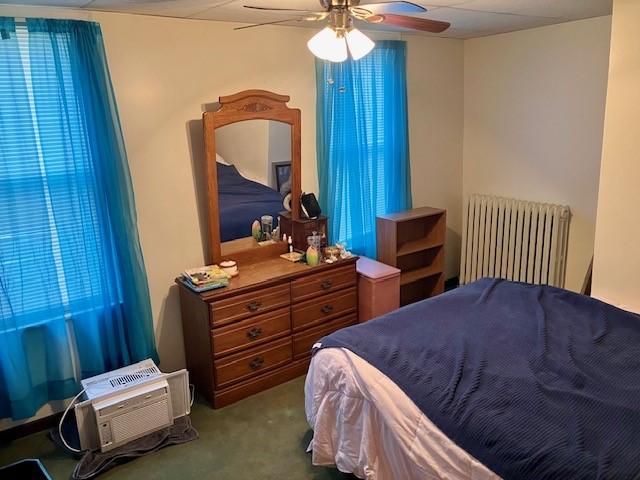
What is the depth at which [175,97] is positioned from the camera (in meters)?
3.03

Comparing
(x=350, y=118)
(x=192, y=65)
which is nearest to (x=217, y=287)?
(x=192, y=65)

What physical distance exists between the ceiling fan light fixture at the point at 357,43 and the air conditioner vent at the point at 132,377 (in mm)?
1958

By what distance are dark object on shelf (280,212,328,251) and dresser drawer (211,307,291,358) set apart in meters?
0.54

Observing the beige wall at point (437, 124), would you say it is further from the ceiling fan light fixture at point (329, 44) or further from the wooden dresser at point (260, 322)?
the ceiling fan light fixture at point (329, 44)

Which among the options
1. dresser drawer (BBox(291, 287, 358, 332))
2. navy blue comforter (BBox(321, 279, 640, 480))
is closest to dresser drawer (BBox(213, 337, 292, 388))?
dresser drawer (BBox(291, 287, 358, 332))

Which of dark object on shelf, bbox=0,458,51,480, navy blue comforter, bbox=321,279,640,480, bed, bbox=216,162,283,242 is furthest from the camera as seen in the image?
bed, bbox=216,162,283,242

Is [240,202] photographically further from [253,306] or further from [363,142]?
[363,142]

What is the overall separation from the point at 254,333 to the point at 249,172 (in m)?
1.02

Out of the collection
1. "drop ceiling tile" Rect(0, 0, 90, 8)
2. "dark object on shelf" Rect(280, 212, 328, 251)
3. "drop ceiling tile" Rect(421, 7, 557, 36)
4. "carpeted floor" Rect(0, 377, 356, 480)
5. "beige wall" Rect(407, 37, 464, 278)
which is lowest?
"carpeted floor" Rect(0, 377, 356, 480)

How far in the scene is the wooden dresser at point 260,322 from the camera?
2971 mm

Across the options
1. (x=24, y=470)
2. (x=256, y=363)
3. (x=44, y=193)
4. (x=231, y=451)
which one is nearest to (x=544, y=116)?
(x=256, y=363)

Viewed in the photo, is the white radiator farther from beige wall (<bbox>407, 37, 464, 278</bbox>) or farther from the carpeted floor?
the carpeted floor

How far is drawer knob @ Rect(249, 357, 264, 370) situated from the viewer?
3121 millimetres


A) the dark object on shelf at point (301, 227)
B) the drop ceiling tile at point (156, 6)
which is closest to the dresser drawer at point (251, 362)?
the dark object on shelf at point (301, 227)
